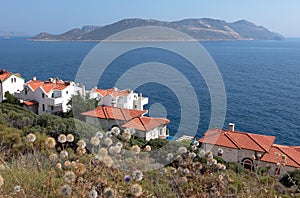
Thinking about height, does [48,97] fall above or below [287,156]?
above

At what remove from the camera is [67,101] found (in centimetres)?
2472

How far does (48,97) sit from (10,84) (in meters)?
4.16

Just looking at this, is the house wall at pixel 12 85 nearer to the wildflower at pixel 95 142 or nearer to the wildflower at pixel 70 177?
the wildflower at pixel 95 142

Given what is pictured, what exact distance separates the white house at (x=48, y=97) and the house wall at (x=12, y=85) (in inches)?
40.7

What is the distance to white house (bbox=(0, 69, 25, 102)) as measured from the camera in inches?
977

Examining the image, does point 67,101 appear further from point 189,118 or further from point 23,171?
point 23,171

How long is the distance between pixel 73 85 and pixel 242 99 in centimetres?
2383

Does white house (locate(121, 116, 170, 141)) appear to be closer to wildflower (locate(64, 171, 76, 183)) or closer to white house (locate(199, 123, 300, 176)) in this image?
white house (locate(199, 123, 300, 176))

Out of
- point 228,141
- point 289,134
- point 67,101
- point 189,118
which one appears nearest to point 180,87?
point 189,118

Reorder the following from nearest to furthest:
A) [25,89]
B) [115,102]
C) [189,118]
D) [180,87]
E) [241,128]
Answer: [115,102] → [25,89] → [241,128] → [189,118] → [180,87]

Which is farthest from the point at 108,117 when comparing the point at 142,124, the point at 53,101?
the point at 53,101

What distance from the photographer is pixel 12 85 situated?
84.4ft

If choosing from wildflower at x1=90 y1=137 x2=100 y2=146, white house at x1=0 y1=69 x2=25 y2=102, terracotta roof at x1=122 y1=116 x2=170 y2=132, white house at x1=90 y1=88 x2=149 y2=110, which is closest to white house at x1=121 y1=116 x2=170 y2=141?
terracotta roof at x1=122 y1=116 x2=170 y2=132

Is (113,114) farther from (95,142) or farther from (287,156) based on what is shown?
(95,142)
